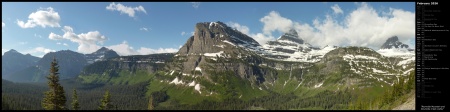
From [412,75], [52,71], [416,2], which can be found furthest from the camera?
[412,75]

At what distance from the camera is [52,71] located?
52.4m

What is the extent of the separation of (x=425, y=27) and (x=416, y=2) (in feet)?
6.88

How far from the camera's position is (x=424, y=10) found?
25438mm

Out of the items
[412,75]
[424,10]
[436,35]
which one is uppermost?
[424,10]

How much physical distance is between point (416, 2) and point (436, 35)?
294cm

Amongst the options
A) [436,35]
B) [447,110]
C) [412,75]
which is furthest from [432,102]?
[412,75]

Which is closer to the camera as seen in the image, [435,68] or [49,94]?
[435,68]

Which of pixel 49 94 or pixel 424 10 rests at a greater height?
pixel 424 10

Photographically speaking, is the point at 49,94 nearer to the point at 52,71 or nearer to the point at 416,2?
the point at 52,71

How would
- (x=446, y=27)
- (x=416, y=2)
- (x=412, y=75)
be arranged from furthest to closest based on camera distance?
(x=412, y=75)
(x=416, y=2)
(x=446, y=27)

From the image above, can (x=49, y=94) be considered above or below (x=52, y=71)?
below

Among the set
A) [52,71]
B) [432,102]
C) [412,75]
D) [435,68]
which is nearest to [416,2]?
[435,68]

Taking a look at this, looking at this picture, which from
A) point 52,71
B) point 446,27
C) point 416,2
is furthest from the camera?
point 52,71

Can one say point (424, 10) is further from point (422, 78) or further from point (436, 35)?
point (422, 78)
